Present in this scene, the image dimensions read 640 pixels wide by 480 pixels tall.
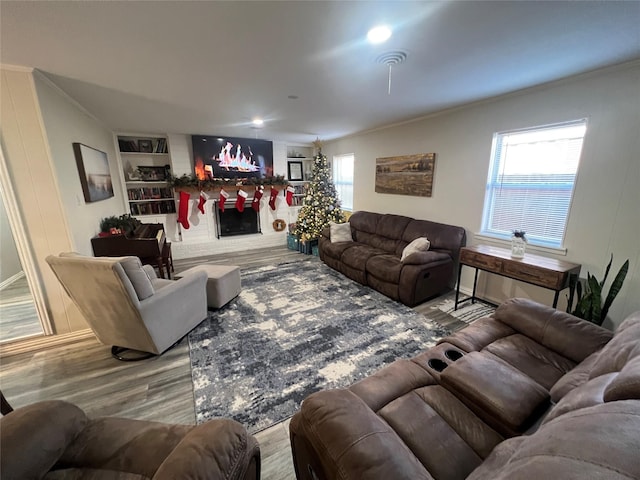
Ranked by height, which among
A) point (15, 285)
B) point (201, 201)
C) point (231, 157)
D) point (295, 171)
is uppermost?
point (231, 157)

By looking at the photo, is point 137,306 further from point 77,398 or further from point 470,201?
point 470,201

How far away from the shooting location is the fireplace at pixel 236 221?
5824 millimetres

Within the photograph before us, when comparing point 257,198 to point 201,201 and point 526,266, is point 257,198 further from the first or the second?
point 526,266

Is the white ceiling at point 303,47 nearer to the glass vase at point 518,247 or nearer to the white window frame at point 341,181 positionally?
the glass vase at point 518,247

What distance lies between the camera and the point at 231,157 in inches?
219

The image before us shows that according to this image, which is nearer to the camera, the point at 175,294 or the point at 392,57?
the point at 392,57

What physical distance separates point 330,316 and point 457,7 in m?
2.79

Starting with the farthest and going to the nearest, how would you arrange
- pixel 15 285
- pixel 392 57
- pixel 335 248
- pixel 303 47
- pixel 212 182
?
1. pixel 212 182
2. pixel 335 248
3. pixel 15 285
4. pixel 392 57
5. pixel 303 47

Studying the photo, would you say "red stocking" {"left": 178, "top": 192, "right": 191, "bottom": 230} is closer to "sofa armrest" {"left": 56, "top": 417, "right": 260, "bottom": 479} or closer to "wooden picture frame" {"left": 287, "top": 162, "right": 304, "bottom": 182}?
"wooden picture frame" {"left": 287, "top": 162, "right": 304, "bottom": 182}

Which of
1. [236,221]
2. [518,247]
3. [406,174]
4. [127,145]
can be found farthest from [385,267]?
[127,145]

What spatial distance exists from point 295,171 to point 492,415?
6.22 meters

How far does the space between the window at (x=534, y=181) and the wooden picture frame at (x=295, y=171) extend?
448cm

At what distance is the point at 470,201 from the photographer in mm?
3424

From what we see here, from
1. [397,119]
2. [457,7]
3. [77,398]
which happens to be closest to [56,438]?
[77,398]
